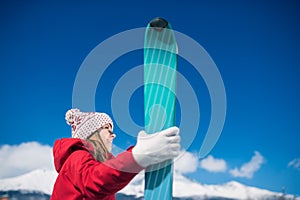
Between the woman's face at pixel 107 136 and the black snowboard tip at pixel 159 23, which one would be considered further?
the woman's face at pixel 107 136

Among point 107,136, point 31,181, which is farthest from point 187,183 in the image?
point 107,136

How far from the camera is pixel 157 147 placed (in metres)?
0.63

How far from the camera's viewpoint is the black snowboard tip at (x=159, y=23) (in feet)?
2.27

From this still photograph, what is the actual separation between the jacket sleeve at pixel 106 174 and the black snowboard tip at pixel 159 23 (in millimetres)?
224

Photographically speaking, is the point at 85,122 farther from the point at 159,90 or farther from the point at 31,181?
the point at 31,181

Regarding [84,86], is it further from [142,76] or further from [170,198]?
[170,198]

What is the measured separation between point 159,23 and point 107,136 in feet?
1.08

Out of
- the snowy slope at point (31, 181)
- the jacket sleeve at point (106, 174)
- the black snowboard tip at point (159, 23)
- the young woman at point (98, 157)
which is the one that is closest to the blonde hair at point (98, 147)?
the young woman at point (98, 157)

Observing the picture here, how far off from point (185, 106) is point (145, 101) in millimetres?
84

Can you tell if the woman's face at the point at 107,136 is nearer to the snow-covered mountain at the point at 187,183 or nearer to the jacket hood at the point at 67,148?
the jacket hood at the point at 67,148

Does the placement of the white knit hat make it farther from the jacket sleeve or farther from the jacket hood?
the jacket sleeve

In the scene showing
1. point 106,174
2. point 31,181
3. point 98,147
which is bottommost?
point 106,174

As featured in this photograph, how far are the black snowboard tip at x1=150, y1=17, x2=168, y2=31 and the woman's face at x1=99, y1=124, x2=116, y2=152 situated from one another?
1.02 feet

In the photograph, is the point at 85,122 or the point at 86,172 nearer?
the point at 86,172
